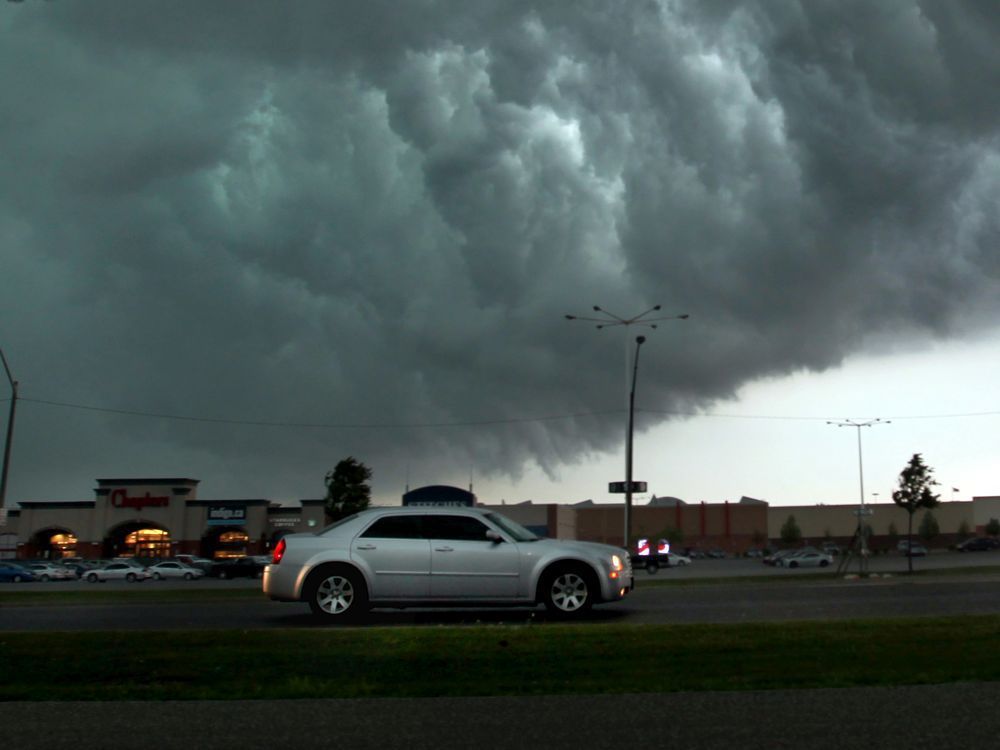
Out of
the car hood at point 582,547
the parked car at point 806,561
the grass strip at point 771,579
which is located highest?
the car hood at point 582,547

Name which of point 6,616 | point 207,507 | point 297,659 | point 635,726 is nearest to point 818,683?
point 635,726

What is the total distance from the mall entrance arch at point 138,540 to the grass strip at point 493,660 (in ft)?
279

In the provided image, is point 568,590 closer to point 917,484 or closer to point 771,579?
point 771,579

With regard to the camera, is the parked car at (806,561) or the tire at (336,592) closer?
the tire at (336,592)

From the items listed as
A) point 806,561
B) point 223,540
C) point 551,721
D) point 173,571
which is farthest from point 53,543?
point 551,721

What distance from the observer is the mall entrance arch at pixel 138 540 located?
90188 millimetres

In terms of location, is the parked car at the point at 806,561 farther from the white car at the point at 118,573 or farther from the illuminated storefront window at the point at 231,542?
the illuminated storefront window at the point at 231,542

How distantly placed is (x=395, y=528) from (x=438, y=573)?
0.80 meters

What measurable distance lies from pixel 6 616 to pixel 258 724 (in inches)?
398

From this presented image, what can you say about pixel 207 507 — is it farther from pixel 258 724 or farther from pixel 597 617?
pixel 258 724

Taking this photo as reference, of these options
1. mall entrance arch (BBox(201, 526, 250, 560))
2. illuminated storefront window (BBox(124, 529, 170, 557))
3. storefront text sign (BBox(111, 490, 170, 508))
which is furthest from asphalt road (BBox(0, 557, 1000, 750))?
illuminated storefront window (BBox(124, 529, 170, 557))

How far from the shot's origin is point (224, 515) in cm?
9012

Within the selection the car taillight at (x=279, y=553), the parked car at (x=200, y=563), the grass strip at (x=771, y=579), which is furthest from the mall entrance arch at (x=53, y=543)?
the car taillight at (x=279, y=553)

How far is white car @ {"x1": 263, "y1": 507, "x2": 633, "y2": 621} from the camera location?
40.7ft
